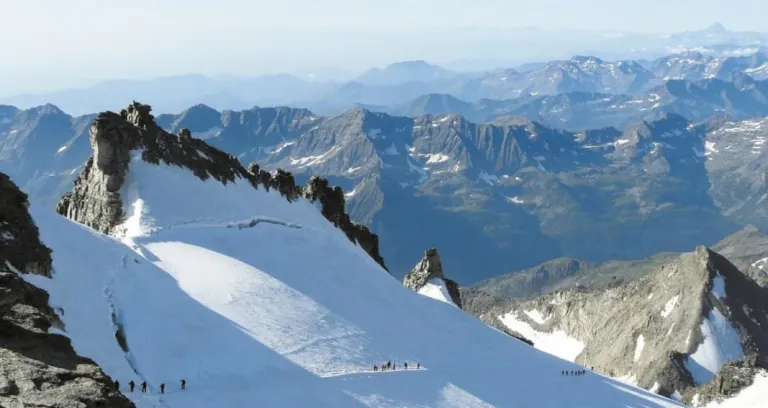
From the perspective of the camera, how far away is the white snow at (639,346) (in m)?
166

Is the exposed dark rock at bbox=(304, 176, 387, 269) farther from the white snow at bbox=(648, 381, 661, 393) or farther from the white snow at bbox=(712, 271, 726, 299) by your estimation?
the white snow at bbox=(712, 271, 726, 299)

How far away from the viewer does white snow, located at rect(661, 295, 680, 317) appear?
571 ft

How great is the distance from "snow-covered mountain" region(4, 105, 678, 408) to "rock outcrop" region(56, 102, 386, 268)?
0.84ft

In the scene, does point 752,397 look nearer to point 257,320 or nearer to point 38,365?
point 257,320

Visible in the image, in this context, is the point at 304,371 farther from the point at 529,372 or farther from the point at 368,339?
the point at 529,372

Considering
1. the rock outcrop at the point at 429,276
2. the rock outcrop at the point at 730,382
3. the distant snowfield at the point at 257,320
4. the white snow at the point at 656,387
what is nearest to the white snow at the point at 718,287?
the white snow at the point at 656,387

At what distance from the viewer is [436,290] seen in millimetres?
124125

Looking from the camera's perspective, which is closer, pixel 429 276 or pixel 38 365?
pixel 38 365

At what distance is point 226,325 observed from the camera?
65.4 meters

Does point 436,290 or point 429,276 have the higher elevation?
point 429,276

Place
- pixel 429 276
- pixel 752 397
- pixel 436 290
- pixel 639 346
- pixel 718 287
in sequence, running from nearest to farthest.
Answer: pixel 752 397, pixel 436 290, pixel 429 276, pixel 639 346, pixel 718 287

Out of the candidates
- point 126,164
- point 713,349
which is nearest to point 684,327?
point 713,349

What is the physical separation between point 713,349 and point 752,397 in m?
87.1

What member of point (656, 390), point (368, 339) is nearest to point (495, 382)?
point (368, 339)
